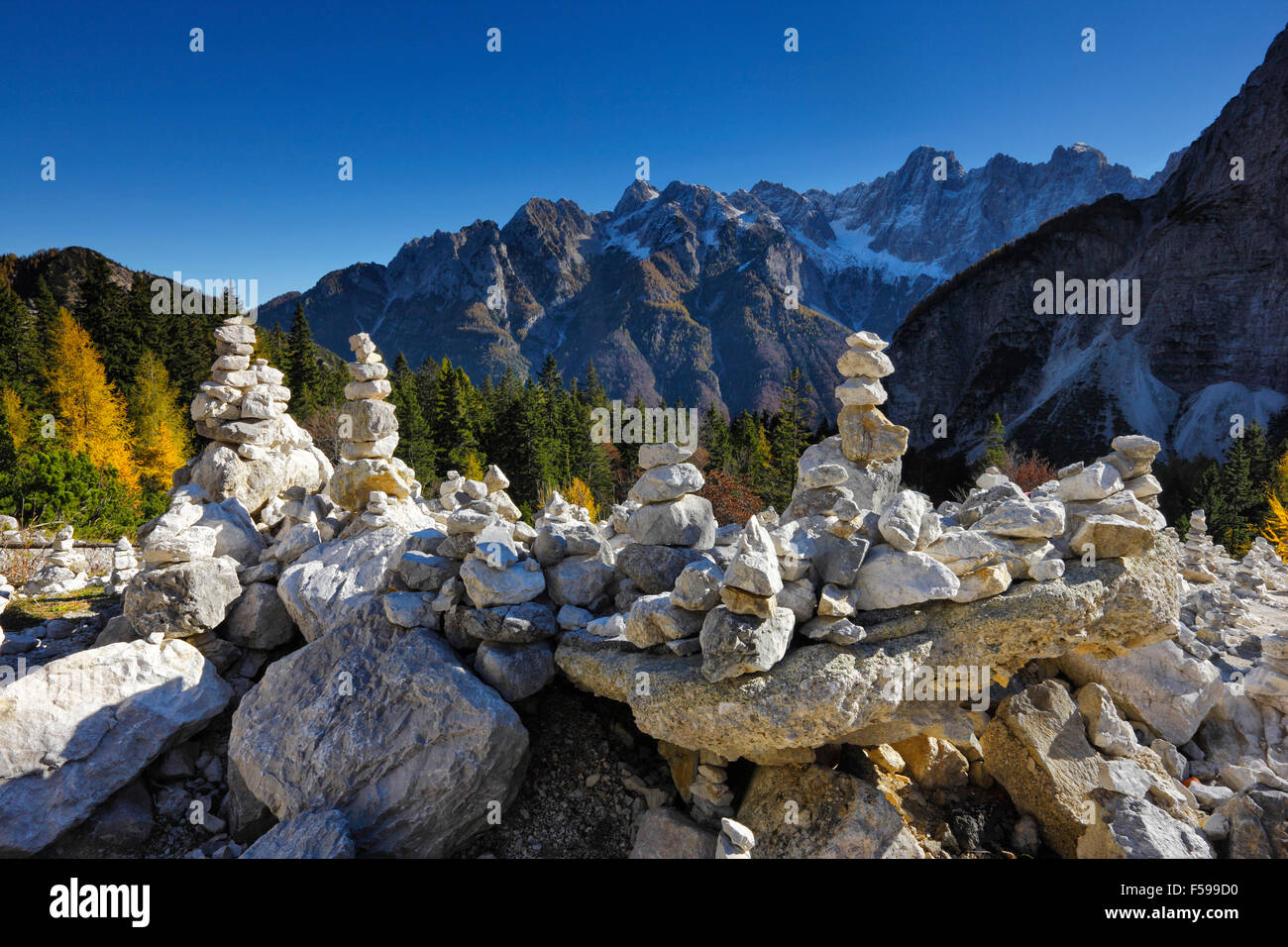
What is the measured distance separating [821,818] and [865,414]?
5934 millimetres

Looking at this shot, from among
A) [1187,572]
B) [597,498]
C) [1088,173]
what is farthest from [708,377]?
[1187,572]

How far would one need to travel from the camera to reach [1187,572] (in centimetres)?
1462

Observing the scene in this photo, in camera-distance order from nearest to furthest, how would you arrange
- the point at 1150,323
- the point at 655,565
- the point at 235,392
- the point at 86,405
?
1. the point at 655,565
2. the point at 235,392
3. the point at 86,405
4. the point at 1150,323

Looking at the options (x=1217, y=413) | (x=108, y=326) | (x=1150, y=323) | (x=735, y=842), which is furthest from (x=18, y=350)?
(x=1150, y=323)

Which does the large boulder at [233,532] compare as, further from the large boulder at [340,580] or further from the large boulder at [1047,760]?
the large boulder at [1047,760]

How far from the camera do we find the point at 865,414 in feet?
30.4

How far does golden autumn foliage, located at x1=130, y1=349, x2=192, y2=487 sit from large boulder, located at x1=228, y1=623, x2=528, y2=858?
117ft

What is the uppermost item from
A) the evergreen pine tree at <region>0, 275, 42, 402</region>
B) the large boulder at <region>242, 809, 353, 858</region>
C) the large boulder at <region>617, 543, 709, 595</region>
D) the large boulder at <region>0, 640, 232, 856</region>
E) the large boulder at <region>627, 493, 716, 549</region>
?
the evergreen pine tree at <region>0, 275, 42, 402</region>

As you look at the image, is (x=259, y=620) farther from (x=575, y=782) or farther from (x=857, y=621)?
(x=857, y=621)

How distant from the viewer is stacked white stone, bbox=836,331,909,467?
29.8 feet

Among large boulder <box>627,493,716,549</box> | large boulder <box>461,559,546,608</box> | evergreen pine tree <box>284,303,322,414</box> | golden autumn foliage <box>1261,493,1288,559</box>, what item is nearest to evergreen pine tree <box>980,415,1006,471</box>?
golden autumn foliage <box>1261,493,1288,559</box>

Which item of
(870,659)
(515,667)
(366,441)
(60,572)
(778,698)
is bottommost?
(515,667)

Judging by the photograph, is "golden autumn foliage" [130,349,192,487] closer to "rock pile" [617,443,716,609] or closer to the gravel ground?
the gravel ground
